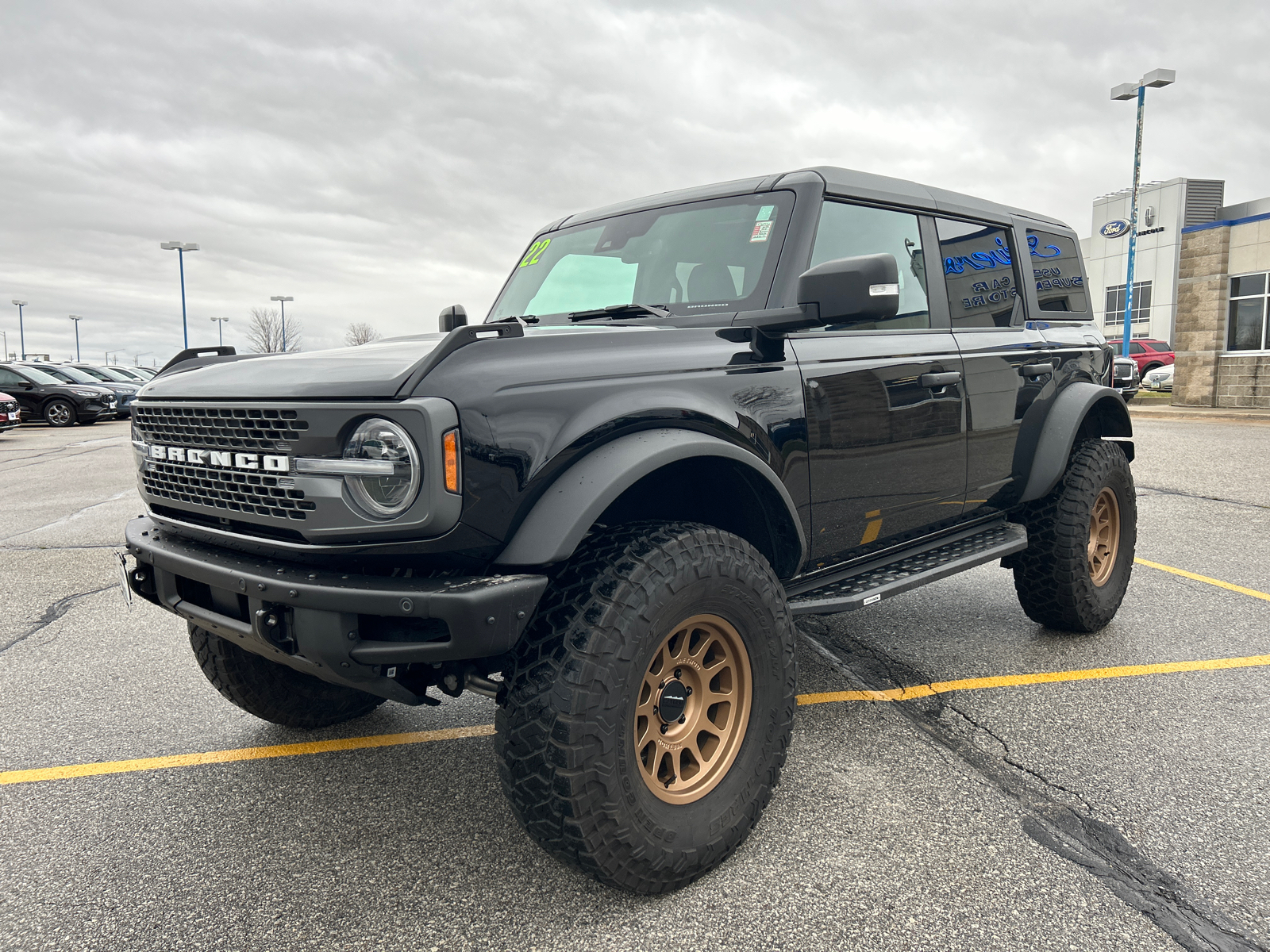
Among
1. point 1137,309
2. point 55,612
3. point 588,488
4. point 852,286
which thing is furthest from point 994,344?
point 1137,309

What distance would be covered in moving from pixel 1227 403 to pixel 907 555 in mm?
23172

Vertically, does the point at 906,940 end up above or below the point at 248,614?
below

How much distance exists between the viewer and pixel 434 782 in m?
2.96

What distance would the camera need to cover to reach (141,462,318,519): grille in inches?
85.0

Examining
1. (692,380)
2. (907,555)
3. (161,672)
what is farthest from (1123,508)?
(161,672)

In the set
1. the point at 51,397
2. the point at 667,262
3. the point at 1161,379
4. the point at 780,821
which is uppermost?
Result: the point at 667,262

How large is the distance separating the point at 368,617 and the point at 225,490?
2.03 feet

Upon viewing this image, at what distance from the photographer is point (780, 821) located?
2670 mm

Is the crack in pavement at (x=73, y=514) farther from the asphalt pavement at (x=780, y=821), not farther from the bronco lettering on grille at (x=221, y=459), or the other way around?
the bronco lettering on grille at (x=221, y=459)

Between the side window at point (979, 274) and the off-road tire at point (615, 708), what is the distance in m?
1.97

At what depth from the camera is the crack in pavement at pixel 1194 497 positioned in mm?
8150

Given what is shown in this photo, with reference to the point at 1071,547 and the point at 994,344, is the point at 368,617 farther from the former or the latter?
the point at 1071,547

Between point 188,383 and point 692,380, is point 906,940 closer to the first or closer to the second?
point 692,380

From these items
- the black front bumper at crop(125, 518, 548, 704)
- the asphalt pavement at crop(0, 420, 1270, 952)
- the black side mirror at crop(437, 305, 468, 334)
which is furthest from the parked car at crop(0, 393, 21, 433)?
the black front bumper at crop(125, 518, 548, 704)
